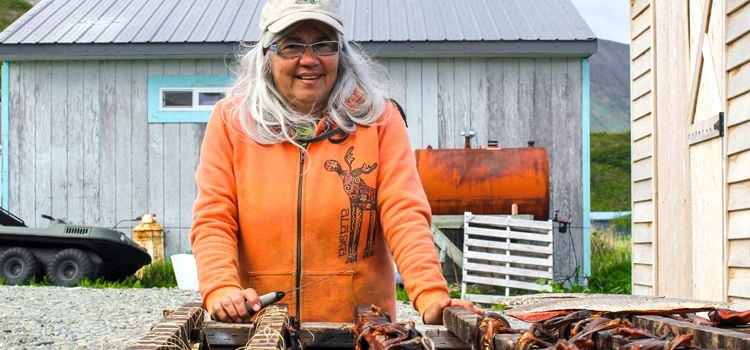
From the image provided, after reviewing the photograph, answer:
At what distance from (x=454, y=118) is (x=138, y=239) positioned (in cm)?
500

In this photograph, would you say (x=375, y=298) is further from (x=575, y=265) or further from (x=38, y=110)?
(x=38, y=110)

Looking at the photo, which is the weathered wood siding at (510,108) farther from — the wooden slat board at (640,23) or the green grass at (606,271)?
the wooden slat board at (640,23)

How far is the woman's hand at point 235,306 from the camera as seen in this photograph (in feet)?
7.39

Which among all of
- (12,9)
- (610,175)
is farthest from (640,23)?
(12,9)

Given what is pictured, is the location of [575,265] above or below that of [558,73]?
below

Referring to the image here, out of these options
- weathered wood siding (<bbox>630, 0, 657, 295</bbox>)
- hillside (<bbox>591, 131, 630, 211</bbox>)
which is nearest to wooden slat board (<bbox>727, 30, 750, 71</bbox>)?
weathered wood siding (<bbox>630, 0, 657, 295</bbox>)

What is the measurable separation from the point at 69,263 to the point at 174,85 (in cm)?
315

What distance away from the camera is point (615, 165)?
39875mm

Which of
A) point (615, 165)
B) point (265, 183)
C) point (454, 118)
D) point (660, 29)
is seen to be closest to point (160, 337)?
point (265, 183)

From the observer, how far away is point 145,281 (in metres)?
12.2

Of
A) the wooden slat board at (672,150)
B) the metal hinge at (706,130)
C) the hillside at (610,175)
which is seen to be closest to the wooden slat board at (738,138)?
the metal hinge at (706,130)

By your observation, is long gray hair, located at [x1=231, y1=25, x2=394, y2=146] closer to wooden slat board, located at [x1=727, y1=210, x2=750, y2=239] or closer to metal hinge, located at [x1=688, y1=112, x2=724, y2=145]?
wooden slat board, located at [x1=727, y1=210, x2=750, y2=239]

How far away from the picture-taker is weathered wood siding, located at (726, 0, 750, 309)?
5.29 m

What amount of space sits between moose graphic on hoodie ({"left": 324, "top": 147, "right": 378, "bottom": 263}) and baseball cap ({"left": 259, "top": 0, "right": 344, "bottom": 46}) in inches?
16.4
